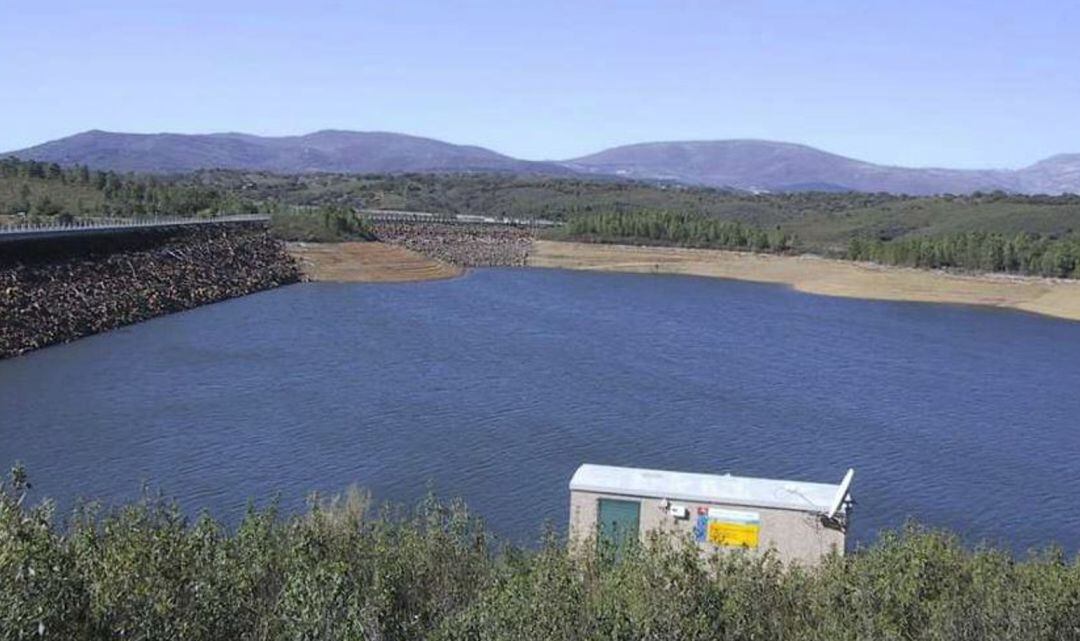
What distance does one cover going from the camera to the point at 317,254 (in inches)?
2608

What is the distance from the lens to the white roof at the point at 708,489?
48.7ft

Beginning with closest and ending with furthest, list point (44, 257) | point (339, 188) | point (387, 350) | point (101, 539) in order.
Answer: point (101, 539) < point (387, 350) < point (44, 257) < point (339, 188)

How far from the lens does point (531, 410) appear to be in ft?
97.3

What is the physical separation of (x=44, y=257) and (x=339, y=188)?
9305 centimetres

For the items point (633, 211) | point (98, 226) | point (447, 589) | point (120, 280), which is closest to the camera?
point (447, 589)

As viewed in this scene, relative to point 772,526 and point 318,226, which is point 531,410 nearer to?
point 772,526

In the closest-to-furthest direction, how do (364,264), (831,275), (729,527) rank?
(729,527), (364,264), (831,275)

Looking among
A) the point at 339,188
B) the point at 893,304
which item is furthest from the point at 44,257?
the point at 339,188

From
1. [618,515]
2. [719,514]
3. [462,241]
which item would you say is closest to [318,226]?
[462,241]

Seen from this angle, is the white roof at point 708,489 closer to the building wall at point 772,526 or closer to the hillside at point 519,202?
the building wall at point 772,526

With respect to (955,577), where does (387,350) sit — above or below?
below

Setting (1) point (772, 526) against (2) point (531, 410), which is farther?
(2) point (531, 410)

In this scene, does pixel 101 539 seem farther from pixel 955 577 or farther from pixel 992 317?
pixel 992 317

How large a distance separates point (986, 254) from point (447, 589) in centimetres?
7088
